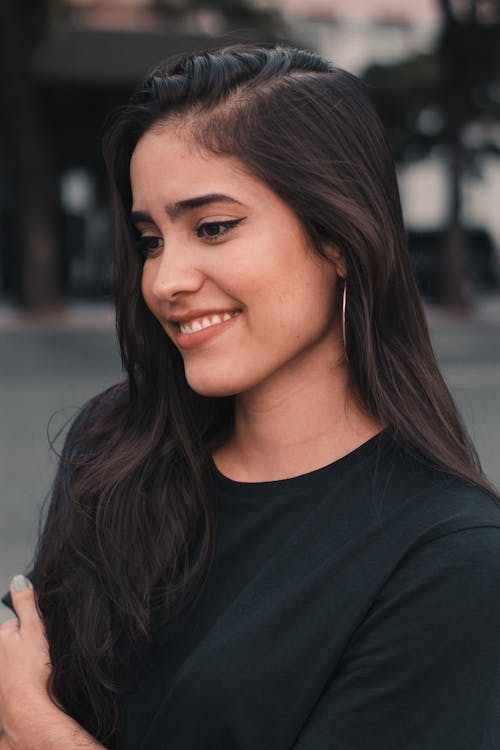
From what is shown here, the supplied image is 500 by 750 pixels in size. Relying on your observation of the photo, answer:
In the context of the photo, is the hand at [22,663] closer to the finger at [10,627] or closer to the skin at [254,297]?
the finger at [10,627]

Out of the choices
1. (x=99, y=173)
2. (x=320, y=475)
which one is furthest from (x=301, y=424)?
(x=99, y=173)

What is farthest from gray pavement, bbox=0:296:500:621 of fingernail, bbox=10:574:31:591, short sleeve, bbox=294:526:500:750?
short sleeve, bbox=294:526:500:750

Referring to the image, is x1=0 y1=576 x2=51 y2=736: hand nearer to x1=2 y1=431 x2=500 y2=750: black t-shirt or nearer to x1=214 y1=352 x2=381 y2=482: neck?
x1=2 y1=431 x2=500 y2=750: black t-shirt

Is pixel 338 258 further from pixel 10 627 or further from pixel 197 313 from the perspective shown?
pixel 10 627

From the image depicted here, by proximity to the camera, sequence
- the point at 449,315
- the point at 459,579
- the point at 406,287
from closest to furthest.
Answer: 1. the point at 459,579
2. the point at 406,287
3. the point at 449,315

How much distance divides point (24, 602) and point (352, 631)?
592 mm

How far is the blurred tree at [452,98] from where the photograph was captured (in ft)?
67.7

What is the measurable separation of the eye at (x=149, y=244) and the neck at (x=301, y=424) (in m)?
0.25

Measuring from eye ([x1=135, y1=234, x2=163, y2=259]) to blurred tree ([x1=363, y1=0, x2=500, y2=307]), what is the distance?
18.1 metres

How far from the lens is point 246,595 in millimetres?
1569

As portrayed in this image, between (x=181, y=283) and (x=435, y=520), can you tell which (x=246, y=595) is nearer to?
(x=435, y=520)

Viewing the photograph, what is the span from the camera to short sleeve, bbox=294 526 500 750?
4.66ft

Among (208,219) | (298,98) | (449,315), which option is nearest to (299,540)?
(208,219)

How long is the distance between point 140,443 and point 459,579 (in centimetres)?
67
